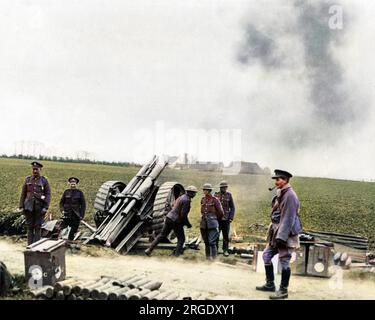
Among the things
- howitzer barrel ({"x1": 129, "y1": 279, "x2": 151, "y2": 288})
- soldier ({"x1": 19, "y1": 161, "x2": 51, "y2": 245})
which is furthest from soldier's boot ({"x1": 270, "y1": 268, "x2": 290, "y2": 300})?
soldier ({"x1": 19, "y1": 161, "x2": 51, "y2": 245})

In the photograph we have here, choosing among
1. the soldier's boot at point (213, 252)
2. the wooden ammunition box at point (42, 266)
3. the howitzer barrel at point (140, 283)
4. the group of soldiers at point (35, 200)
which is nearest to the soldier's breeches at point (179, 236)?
the soldier's boot at point (213, 252)

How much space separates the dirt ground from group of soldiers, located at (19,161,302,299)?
42 cm

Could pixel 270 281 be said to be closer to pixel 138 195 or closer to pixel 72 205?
pixel 138 195

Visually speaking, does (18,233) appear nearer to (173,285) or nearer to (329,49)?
(173,285)

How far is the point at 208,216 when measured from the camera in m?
9.54

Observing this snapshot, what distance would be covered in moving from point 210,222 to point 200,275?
5.24 feet

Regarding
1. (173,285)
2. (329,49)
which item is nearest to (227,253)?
(173,285)

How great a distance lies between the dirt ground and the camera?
23.0ft

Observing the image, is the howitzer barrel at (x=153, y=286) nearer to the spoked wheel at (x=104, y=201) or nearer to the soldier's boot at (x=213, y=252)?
the soldier's boot at (x=213, y=252)

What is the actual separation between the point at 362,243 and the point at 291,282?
10.9ft

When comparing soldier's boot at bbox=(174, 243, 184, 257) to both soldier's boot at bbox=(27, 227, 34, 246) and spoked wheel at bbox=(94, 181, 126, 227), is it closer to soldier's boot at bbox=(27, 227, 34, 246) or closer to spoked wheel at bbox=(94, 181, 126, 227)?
spoked wheel at bbox=(94, 181, 126, 227)

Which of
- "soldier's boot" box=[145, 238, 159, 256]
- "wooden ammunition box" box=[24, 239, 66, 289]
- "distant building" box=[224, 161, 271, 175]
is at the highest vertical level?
"distant building" box=[224, 161, 271, 175]

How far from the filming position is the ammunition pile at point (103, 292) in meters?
5.99

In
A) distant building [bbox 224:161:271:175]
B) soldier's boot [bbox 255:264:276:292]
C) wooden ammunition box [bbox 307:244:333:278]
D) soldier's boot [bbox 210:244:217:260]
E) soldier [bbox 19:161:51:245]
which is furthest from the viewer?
distant building [bbox 224:161:271:175]
